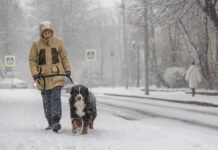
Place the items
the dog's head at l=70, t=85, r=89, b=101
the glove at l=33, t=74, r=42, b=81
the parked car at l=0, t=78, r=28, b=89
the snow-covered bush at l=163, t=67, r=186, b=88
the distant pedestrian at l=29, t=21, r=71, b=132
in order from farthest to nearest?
the parked car at l=0, t=78, r=28, b=89 < the snow-covered bush at l=163, t=67, r=186, b=88 < the distant pedestrian at l=29, t=21, r=71, b=132 < the glove at l=33, t=74, r=42, b=81 < the dog's head at l=70, t=85, r=89, b=101

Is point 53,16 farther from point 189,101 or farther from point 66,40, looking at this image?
point 189,101

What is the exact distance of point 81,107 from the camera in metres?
10.9

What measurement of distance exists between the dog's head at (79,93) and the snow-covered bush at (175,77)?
3161cm

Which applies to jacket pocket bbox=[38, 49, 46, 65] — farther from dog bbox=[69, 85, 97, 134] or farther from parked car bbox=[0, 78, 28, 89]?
parked car bbox=[0, 78, 28, 89]

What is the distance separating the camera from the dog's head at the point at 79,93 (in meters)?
10.8

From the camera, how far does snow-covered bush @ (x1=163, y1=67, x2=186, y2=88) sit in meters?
42.3

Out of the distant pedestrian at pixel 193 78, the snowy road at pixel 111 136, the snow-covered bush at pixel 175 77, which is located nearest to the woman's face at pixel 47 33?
the snowy road at pixel 111 136

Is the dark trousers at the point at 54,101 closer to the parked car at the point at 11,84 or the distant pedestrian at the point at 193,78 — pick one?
the distant pedestrian at the point at 193,78

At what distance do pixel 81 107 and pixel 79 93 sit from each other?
28cm

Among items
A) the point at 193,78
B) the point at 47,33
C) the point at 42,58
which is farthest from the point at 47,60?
the point at 193,78

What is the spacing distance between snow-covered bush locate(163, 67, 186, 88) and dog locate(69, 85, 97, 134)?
31435 mm

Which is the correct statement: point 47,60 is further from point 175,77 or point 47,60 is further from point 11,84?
point 11,84

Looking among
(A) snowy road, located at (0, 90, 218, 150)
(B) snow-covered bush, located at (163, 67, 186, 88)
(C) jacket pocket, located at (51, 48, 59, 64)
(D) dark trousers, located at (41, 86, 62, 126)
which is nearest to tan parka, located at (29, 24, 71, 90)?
(C) jacket pocket, located at (51, 48, 59, 64)

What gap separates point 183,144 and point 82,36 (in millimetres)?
64718
